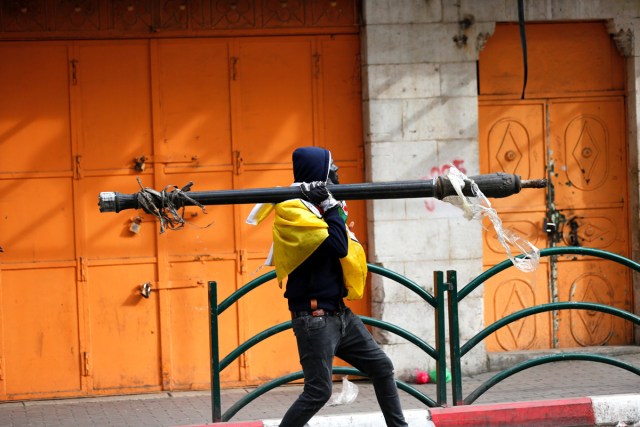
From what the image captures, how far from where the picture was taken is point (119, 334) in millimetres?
9219

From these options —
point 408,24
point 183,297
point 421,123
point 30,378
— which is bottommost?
point 30,378

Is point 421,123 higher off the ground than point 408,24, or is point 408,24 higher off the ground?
point 408,24

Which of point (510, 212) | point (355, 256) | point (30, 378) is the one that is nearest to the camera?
point (355, 256)

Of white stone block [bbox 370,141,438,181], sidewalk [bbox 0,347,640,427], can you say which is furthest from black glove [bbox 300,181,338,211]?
white stone block [bbox 370,141,438,181]

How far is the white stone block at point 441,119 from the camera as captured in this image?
946 cm

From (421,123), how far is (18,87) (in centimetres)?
337

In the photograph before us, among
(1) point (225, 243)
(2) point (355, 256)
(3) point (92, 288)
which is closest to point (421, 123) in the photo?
(1) point (225, 243)

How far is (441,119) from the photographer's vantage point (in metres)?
9.50

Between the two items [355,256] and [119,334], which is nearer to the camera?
[355,256]

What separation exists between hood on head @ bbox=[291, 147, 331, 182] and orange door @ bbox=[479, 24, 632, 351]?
4.22 meters

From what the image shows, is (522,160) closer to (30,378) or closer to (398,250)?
(398,250)

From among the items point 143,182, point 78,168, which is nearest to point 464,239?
point 143,182

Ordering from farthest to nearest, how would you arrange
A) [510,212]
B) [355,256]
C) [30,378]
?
[510,212], [30,378], [355,256]

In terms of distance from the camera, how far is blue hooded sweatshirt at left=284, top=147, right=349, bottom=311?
5.91 m
